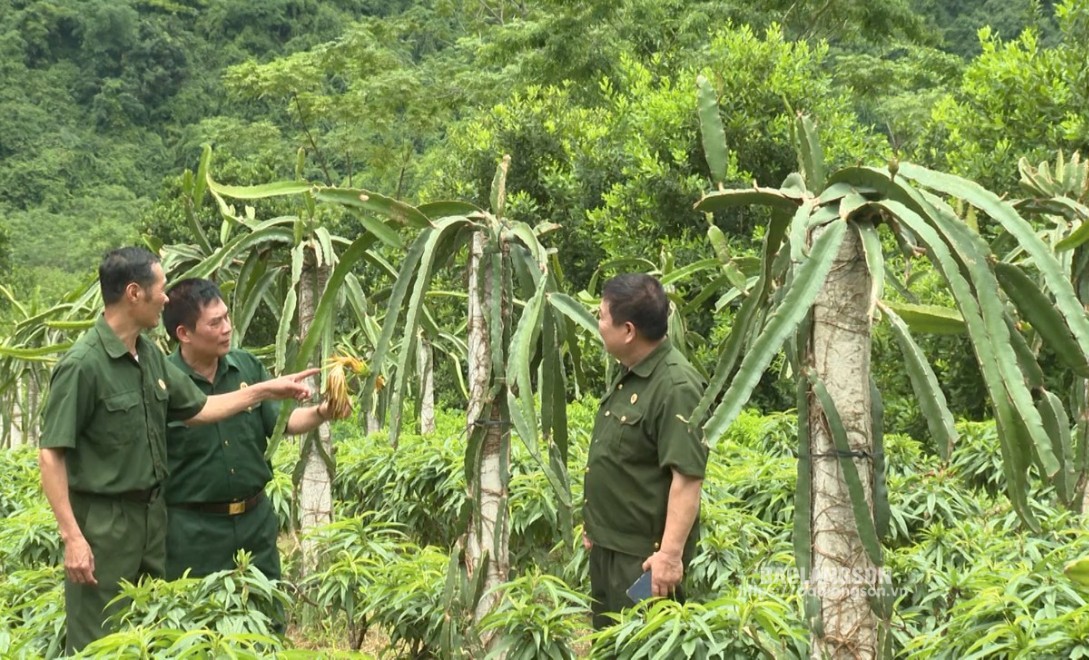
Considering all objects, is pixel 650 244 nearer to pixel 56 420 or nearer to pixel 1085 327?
pixel 56 420

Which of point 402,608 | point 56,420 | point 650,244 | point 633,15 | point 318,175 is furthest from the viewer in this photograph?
point 318,175

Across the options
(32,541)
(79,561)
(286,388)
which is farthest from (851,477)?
(32,541)

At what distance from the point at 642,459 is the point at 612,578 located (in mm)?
378

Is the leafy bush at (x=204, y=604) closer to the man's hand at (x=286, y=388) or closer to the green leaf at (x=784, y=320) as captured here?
the man's hand at (x=286, y=388)

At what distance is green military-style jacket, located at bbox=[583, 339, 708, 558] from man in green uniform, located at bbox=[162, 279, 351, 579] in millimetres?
952

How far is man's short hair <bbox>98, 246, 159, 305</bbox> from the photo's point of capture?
140 inches

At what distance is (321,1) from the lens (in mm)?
32312

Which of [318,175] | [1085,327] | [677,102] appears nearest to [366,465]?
[677,102]

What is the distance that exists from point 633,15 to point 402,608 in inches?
444

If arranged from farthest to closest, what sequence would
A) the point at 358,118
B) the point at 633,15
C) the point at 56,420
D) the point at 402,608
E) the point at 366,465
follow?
the point at 358,118, the point at 633,15, the point at 366,465, the point at 402,608, the point at 56,420

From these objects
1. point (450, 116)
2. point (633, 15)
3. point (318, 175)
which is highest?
point (633, 15)

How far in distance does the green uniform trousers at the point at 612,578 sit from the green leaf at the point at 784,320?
4.29 ft

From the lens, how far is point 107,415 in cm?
359

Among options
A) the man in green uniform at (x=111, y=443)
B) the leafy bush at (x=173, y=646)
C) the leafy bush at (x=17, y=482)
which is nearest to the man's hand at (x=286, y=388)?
the man in green uniform at (x=111, y=443)
